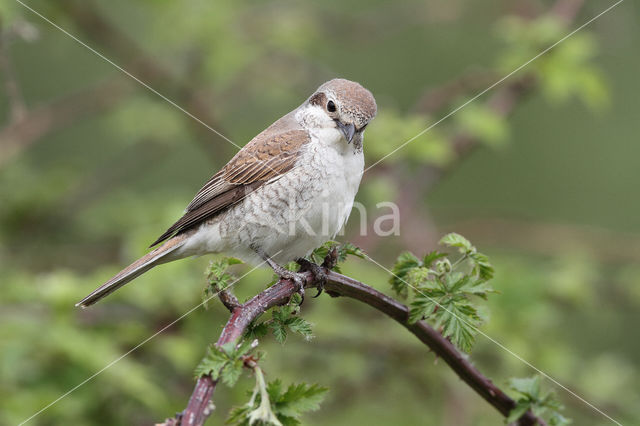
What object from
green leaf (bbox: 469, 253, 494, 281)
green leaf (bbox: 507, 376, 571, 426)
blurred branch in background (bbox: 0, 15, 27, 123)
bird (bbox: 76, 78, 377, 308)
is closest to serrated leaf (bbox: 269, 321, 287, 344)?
green leaf (bbox: 469, 253, 494, 281)

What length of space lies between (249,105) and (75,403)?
348cm

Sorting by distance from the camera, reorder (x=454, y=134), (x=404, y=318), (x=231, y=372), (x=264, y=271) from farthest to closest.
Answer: (x=454, y=134) → (x=264, y=271) → (x=404, y=318) → (x=231, y=372)

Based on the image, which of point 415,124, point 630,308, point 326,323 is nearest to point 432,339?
point 326,323

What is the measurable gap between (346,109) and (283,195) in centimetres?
46

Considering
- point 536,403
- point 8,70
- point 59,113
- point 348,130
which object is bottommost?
point 536,403

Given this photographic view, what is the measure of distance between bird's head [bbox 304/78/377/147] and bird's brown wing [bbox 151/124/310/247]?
5.3 inches

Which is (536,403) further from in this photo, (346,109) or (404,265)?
(346,109)

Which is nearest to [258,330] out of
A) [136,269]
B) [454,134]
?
[136,269]

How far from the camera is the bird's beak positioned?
10.3 ft

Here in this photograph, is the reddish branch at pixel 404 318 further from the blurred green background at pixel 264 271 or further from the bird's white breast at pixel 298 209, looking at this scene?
the bird's white breast at pixel 298 209

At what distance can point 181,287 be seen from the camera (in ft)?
11.5

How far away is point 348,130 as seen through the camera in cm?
319

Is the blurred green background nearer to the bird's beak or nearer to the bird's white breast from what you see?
the bird's white breast

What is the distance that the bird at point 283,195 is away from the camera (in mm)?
3143
